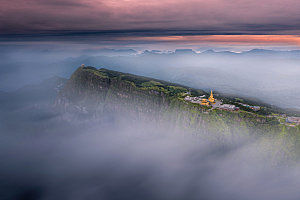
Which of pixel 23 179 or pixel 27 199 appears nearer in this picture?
pixel 27 199

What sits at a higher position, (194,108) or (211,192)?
(194,108)

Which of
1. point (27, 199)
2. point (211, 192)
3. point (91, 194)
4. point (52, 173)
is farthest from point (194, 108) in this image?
point (27, 199)

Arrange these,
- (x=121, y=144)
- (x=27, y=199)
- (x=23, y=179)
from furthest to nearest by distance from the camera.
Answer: (x=121, y=144)
(x=23, y=179)
(x=27, y=199)

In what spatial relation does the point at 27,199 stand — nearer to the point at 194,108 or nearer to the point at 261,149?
the point at 194,108

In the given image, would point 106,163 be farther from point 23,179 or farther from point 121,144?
point 23,179

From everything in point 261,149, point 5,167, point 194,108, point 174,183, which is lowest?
point 5,167

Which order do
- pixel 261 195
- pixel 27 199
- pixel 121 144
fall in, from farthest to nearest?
pixel 121 144 → pixel 27 199 → pixel 261 195

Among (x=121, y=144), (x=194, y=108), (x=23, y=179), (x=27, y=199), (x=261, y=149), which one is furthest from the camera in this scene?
(x=121, y=144)

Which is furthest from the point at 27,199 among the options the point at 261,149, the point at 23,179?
the point at 261,149

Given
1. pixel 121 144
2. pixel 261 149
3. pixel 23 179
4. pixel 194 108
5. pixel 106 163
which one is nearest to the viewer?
pixel 261 149
